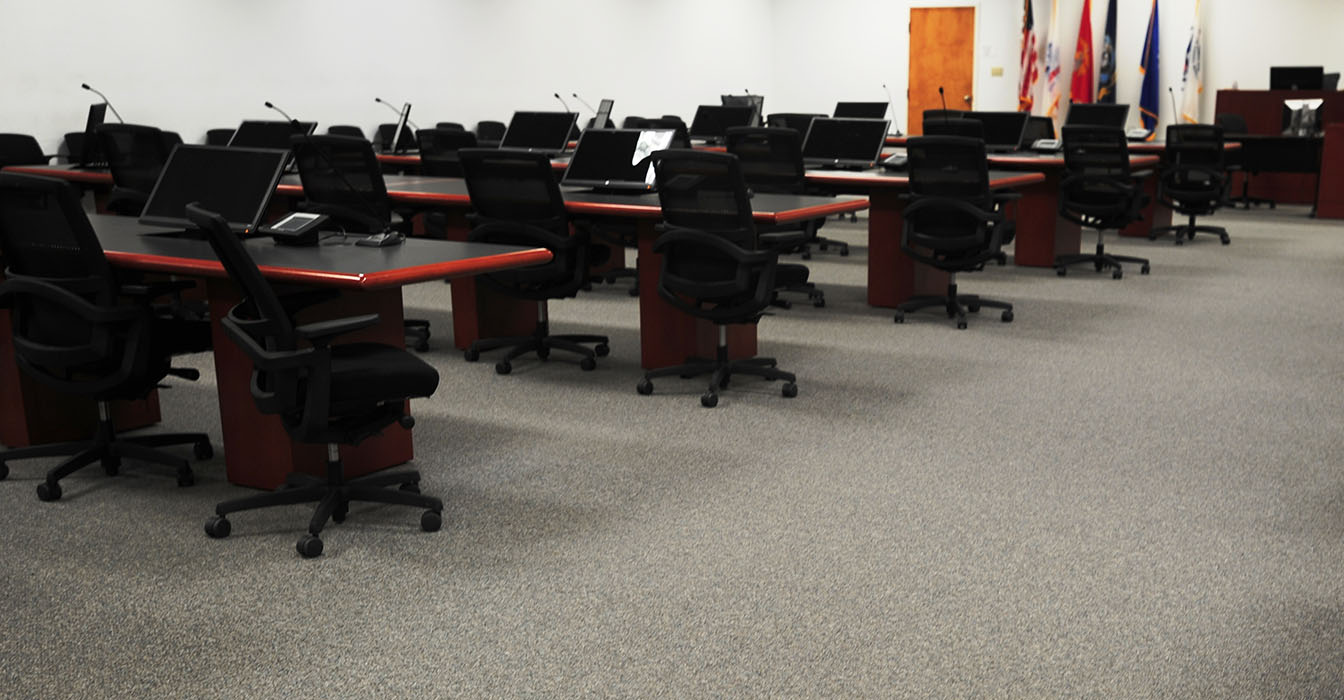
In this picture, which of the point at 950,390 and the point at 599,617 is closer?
the point at 599,617

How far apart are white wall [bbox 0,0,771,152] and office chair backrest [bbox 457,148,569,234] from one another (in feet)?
17.1

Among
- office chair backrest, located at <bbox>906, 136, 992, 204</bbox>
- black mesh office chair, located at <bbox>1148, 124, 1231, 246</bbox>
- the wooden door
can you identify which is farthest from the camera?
the wooden door

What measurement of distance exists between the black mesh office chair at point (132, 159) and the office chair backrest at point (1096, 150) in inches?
222

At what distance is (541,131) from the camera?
345 inches

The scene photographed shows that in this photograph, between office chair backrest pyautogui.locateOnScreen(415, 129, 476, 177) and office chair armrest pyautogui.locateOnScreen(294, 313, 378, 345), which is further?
office chair backrest pyautogui.locateOnScreen(415, 129, 476, 177)

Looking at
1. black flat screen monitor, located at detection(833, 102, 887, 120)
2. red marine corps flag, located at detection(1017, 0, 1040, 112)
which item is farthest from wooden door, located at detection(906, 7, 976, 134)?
black flat screen monitor, located at detection(833, 102, 887, 120)

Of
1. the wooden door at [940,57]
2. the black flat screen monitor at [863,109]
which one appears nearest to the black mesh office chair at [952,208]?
the black flat screen monitor at [863,109]

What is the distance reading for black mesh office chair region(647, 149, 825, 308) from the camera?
4.77 metres

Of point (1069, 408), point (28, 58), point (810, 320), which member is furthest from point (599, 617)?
point (28, 58)

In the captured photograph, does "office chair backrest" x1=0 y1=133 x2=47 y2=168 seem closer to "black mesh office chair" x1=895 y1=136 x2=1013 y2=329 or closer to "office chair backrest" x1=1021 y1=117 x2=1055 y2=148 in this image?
"black mesh office chair" x1=895 y1=136 x2=1013 y2=329

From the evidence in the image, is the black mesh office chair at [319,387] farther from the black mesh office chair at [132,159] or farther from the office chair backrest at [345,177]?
the black mesh office chair at [132,159]

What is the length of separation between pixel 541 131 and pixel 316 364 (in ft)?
18.7

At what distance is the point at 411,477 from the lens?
3764 mm

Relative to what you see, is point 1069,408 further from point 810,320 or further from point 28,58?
point 28,58
